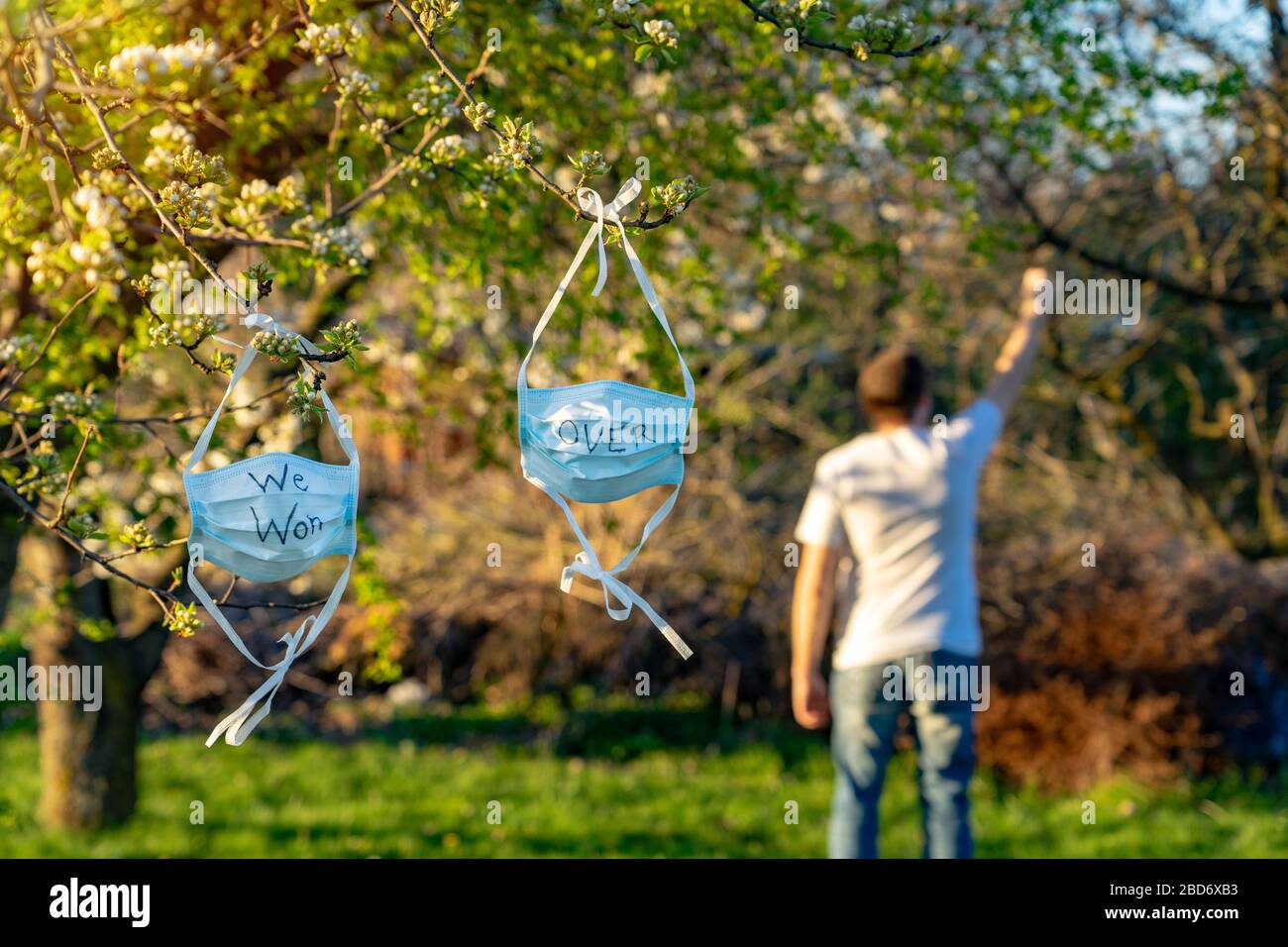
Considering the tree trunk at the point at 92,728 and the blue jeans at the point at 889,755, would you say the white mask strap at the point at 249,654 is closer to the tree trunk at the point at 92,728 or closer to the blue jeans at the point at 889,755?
the blue jeans at the point at 889,755

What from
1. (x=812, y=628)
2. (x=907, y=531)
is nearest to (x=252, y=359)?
(x=812, y=628)

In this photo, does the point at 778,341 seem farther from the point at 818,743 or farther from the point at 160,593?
the point at 160,593

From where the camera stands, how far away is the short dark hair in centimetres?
372

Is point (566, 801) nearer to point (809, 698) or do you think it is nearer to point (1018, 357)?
point (809, 698)

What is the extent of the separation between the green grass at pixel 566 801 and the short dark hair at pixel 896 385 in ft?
8.04

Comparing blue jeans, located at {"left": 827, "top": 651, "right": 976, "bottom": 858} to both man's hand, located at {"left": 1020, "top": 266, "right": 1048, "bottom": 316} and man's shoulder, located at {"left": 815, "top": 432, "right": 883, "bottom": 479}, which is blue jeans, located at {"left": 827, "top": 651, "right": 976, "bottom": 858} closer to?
man's shoulder, located at {"left": 815, "top": 432, "right": 883, "bottom": 479}

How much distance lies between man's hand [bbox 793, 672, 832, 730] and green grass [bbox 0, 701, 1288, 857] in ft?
6.12

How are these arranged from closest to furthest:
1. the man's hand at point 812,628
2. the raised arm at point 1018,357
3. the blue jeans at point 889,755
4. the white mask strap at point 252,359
→ 1. the white mask strap at point 252,359
2. the blue jeans at point 889,755
3. the man's hand at point 812,628
4. the raised arm at point 1018,357

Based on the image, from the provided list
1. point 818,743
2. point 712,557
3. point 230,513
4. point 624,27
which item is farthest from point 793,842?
point 624,27

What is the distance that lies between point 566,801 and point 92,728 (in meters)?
2.31

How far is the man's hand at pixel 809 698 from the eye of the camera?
3.60 metres

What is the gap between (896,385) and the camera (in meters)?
3.71

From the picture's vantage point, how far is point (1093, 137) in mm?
4020

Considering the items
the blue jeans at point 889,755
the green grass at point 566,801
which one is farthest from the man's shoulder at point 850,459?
the green grass at point 566,801
